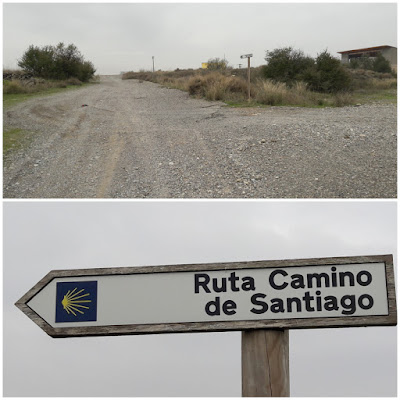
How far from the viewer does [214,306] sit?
2.30 metres

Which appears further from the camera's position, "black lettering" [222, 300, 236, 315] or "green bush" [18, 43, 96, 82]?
"green bush" [18, 43, 96, 82]

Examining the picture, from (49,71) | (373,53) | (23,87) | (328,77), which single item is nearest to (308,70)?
(328,77)

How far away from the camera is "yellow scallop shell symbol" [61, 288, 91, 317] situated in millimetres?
2404

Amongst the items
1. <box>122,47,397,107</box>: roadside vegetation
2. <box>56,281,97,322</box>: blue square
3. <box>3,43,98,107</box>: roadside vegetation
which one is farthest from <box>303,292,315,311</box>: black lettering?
<box>3,43,98,107</box>: roadside vegetation

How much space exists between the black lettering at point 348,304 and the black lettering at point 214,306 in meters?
0.63

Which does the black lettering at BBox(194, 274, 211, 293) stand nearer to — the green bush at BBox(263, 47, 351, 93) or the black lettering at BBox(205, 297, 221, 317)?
the black lettering at BBox(205, 297, 221, 317)

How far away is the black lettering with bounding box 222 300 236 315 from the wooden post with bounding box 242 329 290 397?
0.12 meters

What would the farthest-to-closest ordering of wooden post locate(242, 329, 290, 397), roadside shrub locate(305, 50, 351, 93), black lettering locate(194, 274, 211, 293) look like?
roadside shrub locate(305, 50, 351, 93), black lettering locate(194, 274, 211, 293), wooden post locate(242, 329, 290, 397)

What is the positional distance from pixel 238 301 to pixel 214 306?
13cm

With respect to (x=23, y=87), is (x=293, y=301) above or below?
below

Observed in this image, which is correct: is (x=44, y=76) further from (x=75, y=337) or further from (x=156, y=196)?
(x=75, y=337)

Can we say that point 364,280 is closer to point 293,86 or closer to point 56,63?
point 293,86

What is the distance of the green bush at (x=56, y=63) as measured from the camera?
1268 inches

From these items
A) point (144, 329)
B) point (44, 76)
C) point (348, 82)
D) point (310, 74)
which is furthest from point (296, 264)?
point (44, 76)
